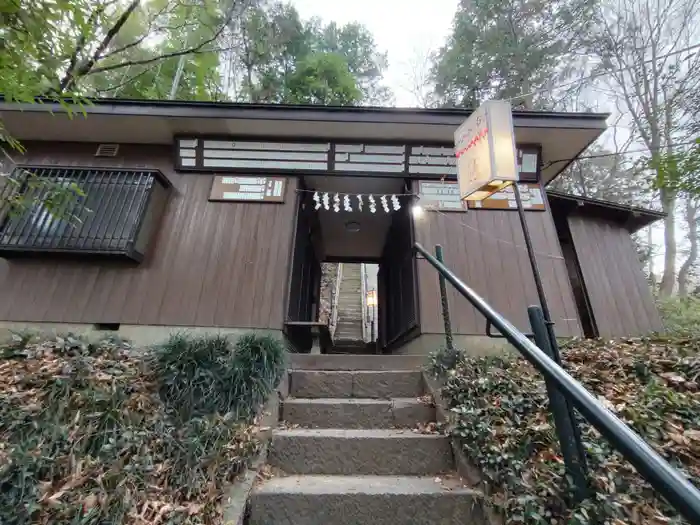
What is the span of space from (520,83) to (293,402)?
11.0m

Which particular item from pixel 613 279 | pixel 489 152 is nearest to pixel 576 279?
pixel 613 279

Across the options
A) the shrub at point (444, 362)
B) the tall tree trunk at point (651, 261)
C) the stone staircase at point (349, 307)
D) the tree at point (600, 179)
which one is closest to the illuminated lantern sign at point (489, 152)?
the shrub at point (444, 362)

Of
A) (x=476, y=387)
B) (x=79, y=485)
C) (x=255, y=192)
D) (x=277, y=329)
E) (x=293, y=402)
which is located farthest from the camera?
(x=255, y=192)

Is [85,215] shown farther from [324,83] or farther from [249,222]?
[324,83]

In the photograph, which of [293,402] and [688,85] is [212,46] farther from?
[688,85]

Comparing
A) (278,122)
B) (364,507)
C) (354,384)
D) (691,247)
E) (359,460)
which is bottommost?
(364,507)

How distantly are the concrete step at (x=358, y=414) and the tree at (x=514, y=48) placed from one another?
9.94m

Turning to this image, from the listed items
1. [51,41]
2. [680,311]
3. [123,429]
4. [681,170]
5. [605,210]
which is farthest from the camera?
[680,311]

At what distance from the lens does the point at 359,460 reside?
6.26 feet

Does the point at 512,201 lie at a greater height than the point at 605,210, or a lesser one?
lesser

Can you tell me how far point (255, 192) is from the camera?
440 cm

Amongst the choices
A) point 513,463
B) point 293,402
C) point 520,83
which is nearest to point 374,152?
point 293,402

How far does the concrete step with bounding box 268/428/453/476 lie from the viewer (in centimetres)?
188

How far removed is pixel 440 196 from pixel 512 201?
94 cm
